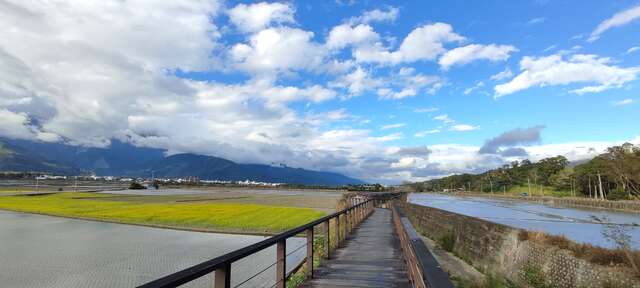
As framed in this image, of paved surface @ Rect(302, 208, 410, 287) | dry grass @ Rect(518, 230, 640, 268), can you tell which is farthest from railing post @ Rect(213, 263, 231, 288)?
dry grass @ Rect(518, 230, 640, 268)

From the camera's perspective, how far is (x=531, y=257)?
45.2ft

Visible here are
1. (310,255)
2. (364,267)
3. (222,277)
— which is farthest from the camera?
(364,267)

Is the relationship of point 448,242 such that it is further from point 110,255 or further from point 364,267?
point 110,255

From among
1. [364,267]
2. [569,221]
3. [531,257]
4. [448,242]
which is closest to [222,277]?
[364,267]

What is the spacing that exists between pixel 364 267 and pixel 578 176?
120 m

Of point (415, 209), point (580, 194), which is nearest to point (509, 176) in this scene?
point (580, 194)

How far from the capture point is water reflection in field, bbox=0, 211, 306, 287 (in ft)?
46.1

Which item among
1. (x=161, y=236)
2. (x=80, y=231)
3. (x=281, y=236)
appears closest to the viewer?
(x=281, y=236)

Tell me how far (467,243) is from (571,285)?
328 inches

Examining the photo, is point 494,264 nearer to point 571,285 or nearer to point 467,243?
point 467,243

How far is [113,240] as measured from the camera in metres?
22.8

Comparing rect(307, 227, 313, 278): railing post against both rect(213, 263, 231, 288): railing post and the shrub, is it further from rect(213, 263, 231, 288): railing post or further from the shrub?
the shrub

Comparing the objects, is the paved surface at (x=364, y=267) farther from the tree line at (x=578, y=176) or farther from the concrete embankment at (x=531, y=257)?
the tree line at (x=578, y=176)

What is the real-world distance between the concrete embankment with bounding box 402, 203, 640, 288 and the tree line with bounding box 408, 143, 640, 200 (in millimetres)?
40103
